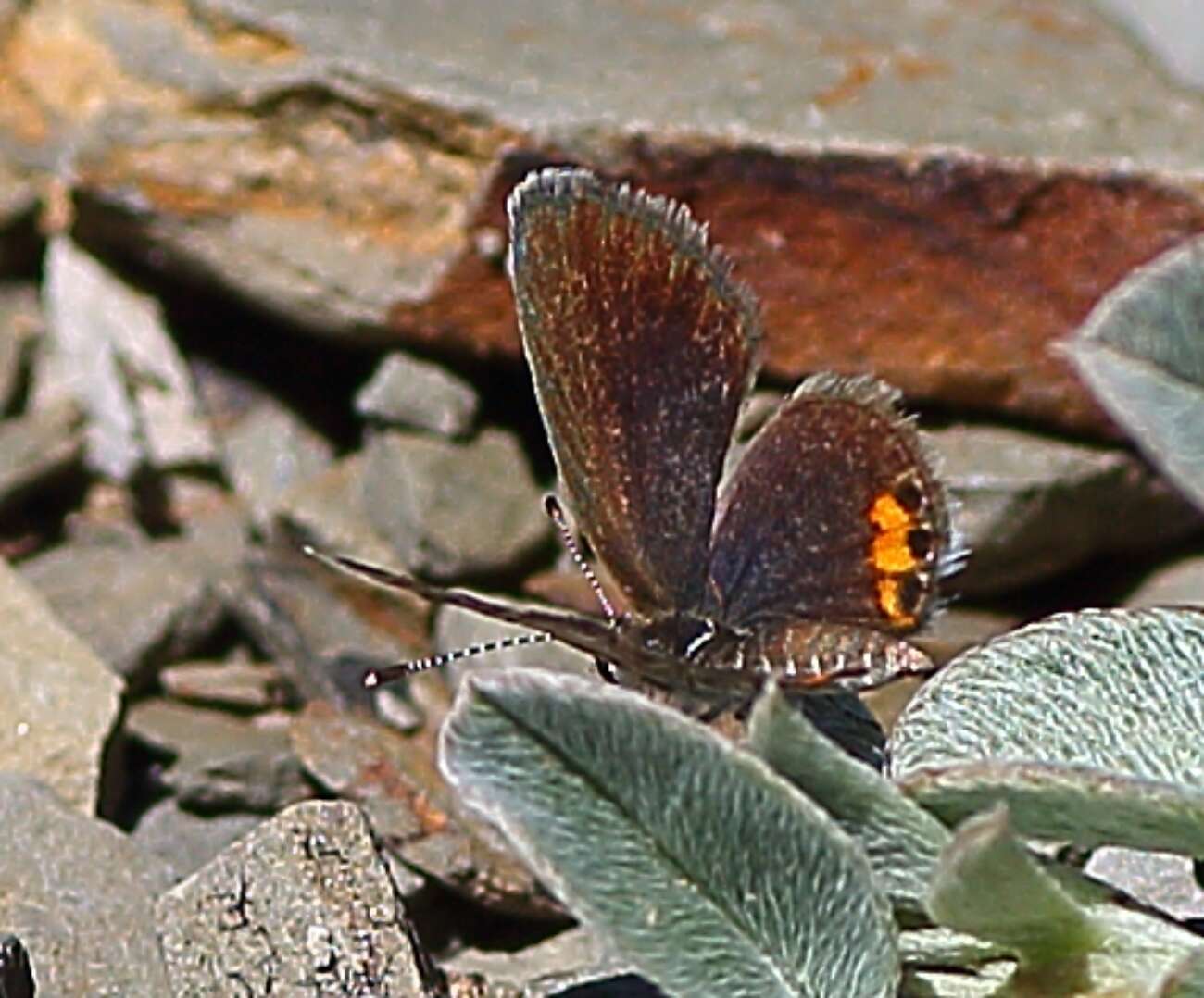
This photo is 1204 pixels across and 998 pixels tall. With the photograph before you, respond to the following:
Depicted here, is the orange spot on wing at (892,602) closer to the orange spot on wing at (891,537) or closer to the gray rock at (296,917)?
the orange spot on wing at (891,537)

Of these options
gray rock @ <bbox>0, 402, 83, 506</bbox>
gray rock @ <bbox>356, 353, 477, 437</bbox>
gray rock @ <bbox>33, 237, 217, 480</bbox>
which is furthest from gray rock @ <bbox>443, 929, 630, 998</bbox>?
gray rock @ <bbox>33, 237, 217, 480</bbox>

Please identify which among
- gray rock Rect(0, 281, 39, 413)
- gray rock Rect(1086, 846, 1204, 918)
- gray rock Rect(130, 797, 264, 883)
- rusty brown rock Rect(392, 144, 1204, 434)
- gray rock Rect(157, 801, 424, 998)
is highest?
rusty brown rock Rect(392, 144, 1204, 434)

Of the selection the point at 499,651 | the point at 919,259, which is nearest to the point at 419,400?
the point at 499,651

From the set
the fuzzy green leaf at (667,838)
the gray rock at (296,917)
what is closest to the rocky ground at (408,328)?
the gray rock at (296,917)

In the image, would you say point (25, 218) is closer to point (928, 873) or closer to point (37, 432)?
point (37, 432)

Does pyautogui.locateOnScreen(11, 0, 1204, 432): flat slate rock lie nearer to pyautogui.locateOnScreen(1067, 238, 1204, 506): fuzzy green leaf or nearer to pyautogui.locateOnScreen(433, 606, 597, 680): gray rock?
pyautogui.locateOnScreen(433, 606, 597, 680): gray rock
